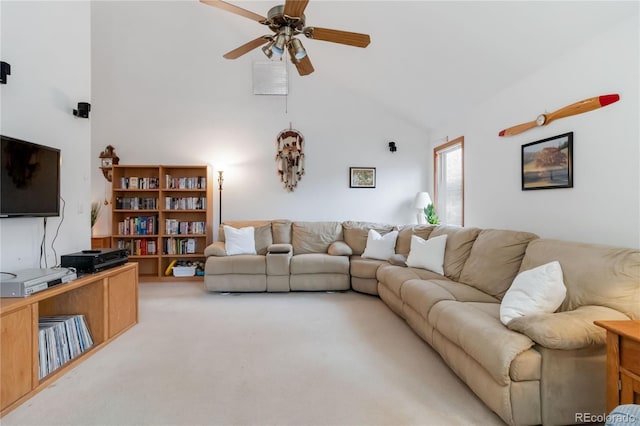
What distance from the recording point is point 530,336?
1.51 m

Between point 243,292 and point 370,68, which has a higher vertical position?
point 370,68

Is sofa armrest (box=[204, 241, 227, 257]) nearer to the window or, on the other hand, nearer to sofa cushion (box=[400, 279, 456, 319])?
sofa cushion (box=[400, 279, 456, 319])

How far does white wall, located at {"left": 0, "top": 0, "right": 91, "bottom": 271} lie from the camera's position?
2.10 m

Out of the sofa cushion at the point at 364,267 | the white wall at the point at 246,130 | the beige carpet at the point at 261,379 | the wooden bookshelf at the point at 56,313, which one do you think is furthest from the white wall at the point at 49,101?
the sofa cushion at the point at 364,267

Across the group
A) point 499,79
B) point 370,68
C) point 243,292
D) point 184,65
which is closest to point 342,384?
point 243,292

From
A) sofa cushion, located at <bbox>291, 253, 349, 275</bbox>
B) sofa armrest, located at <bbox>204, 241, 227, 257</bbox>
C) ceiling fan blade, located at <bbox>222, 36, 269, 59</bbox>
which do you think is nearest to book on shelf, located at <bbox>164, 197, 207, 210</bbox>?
sofa armrest, located at <bbox>204, 241, 227, 257</bbox>

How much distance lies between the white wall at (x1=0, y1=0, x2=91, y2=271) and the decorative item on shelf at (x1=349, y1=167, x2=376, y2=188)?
351 centimetres

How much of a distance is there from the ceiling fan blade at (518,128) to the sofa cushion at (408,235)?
4.44 feet

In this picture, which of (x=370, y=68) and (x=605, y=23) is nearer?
(x=605, y=23)

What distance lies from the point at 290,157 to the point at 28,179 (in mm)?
3324

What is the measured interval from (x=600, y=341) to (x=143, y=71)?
6.01 meters

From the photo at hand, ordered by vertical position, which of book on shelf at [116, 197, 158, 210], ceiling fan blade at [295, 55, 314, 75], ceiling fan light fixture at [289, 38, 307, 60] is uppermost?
Answer: ceiling fan blade at [295, 55, 314, 75]

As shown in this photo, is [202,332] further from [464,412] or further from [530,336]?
[530,336]

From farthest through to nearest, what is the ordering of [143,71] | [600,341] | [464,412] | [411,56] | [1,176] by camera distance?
1. [143,71]
2. [411,56]
3. [1,176]
4. [464,412]
5. [600,341]
